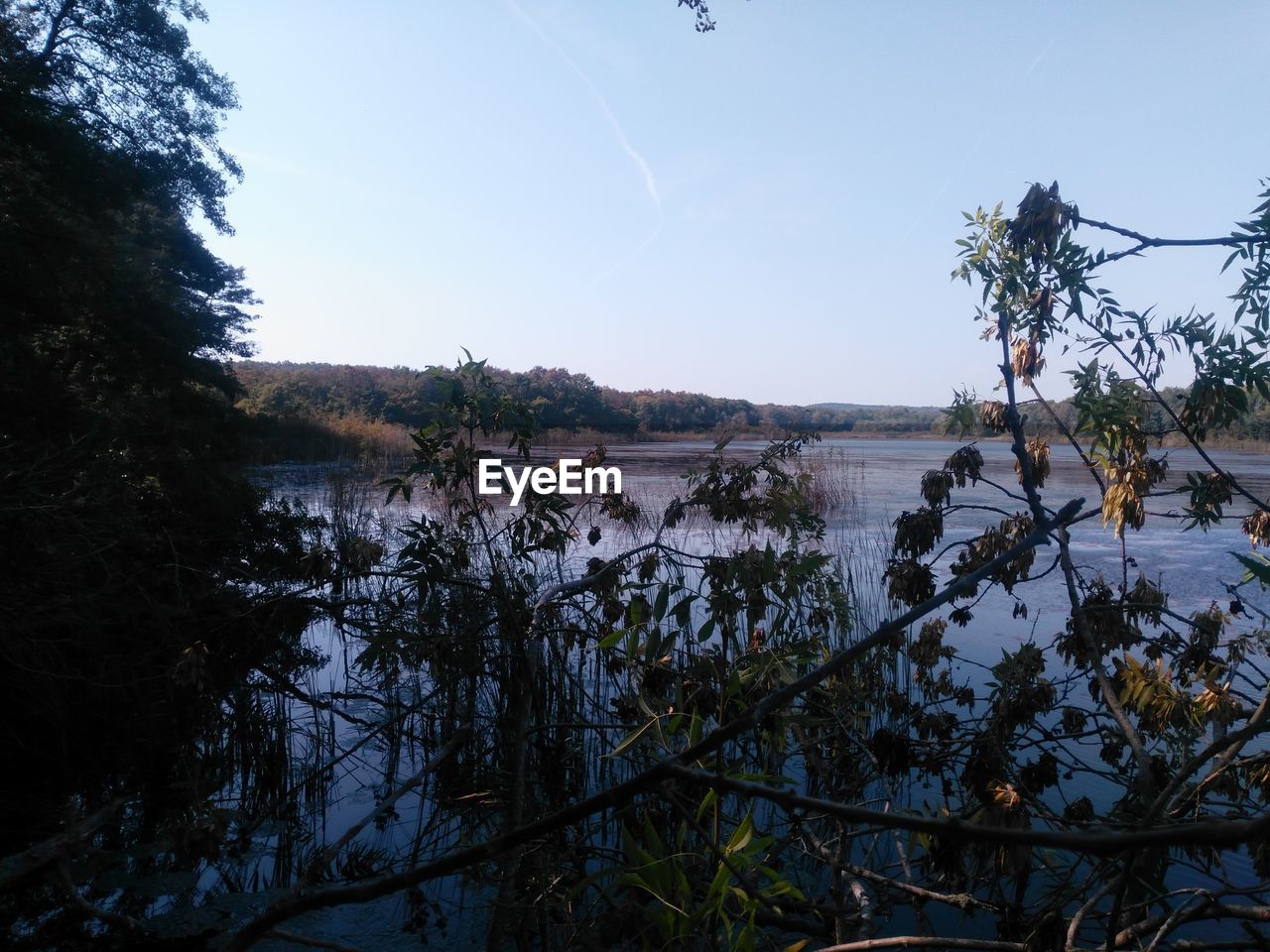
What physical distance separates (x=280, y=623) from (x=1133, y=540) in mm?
9535

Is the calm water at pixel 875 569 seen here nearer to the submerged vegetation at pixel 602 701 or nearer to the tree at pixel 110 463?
the submerged vegetation at pixel 602 701

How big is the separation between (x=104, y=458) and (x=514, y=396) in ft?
8.99

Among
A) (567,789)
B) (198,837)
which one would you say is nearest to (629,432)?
(567,789)

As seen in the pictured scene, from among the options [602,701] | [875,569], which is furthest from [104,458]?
[875,569]

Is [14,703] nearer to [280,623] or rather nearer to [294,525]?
[280,623]

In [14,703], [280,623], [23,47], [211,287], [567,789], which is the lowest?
[567,789]

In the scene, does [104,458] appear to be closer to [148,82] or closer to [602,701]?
[602,701]

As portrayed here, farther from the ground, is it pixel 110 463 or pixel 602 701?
pixel 110 463

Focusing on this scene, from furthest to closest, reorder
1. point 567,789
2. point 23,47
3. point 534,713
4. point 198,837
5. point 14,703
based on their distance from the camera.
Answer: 1. point 23,47
2. point 534,713
3. point 14,703
4. point 567,789
5. point 198,837

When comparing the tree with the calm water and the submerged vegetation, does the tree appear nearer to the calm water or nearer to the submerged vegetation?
the submerged vegetation

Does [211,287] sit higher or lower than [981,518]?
higher

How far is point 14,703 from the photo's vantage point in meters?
4.04

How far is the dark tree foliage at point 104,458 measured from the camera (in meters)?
3.86

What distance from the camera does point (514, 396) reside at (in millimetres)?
3949
